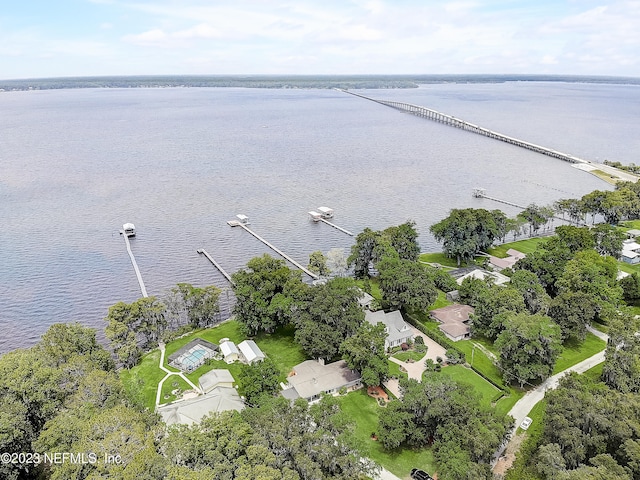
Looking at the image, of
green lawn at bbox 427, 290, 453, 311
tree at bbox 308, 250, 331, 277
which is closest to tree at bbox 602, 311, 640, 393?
green lawn at bbox 427, 290, 453, 311

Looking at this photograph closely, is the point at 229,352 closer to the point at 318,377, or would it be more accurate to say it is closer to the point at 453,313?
the point at 318,377

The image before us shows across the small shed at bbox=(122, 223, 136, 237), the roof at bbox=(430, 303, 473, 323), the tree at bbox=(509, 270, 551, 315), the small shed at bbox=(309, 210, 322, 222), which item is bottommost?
the roof at bbox=(430, 303, 473, 323)

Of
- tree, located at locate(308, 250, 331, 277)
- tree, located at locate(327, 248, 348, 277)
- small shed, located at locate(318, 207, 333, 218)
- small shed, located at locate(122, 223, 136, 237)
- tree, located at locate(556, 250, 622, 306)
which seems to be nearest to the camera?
tree, located at locate(556, 250, 622, 306)

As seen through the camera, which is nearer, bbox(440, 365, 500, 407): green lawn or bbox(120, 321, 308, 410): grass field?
bbox(440, 365, 500, 407): green lawn

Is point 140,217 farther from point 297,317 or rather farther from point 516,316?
point 516,316

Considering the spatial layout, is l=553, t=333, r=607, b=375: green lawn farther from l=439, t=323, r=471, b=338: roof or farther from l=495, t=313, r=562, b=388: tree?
l=439, t=323, r=471, b=338: roof

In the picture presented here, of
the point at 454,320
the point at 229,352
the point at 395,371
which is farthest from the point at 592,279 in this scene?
the point at 229,352

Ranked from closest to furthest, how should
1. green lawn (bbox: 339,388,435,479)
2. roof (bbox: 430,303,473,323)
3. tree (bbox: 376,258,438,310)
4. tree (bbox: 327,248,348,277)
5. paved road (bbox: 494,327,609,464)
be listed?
green lawn (bbox: 339,388,435,479) < paved road (bbox: 494,327,609,464) < tree (bbox: 376,258,438,310) < roof (bbox: 430,303,473,323) < tree (bbox: 327,248,348,277)
